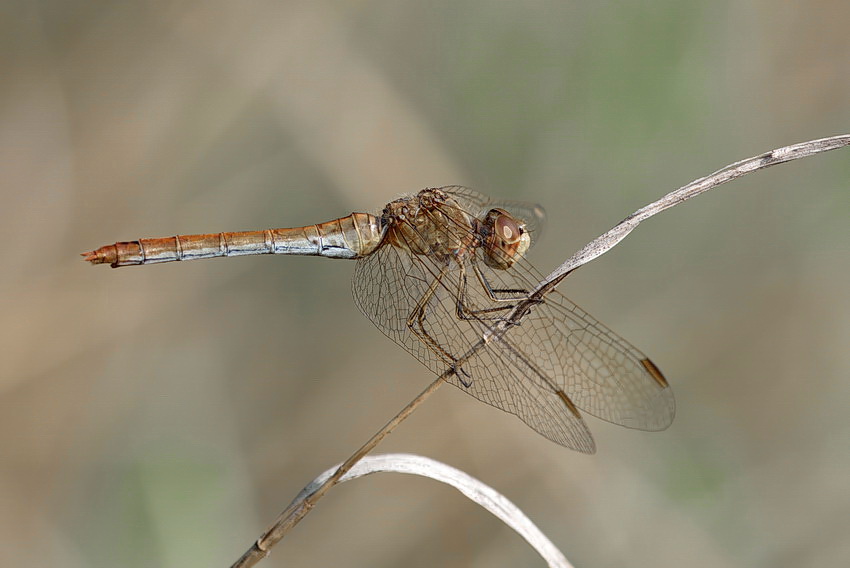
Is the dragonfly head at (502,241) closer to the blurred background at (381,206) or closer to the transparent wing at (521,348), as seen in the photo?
the transparent wing at (521,348)

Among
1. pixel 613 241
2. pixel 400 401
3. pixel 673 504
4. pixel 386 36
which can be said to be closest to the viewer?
pixel 613 241

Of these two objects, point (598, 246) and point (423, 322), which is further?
point (423, 322)

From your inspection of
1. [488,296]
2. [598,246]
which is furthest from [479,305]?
[598,246]

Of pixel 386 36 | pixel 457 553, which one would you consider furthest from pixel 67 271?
pixel 457 553

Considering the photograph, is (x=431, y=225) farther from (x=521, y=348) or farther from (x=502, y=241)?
(x=521, y=348)

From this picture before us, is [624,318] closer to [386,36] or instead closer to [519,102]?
[519,102]

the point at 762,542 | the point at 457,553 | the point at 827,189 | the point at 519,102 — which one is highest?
the point at 519,102

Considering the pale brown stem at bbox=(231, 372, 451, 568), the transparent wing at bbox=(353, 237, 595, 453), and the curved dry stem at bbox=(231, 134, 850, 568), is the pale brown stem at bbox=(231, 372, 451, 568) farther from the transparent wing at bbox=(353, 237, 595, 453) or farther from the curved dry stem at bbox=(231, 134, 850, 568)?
the transparent wing at bbox=(353, 237, 595, 453)
